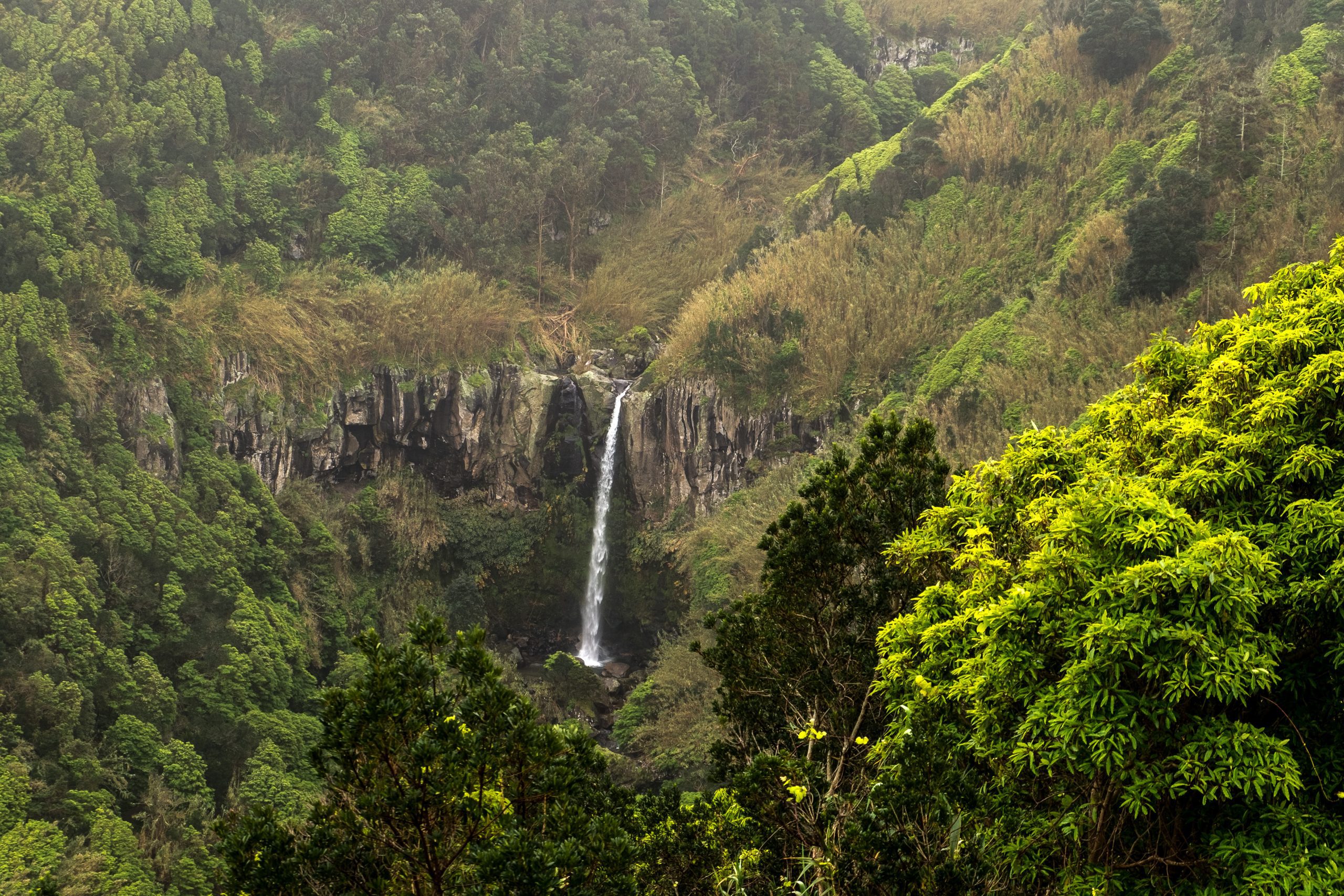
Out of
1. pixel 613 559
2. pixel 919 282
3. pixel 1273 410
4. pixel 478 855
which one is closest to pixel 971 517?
pixel 1273 410

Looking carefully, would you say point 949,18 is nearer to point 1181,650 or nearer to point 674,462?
point 674,462

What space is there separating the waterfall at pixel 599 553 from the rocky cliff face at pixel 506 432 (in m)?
0.31

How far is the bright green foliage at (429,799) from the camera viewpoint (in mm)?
5953

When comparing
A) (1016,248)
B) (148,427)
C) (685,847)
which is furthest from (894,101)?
(685,847)

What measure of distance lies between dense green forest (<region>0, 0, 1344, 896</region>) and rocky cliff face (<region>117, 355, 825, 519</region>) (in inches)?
11.2

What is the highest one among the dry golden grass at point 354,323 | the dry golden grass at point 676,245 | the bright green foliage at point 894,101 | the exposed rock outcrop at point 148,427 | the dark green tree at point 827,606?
the bright green foliage at point 894,101

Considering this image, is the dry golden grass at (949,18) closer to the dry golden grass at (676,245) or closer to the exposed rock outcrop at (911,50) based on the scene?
the exposed rock outcrop at (911,50)

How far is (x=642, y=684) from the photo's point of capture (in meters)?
24.9

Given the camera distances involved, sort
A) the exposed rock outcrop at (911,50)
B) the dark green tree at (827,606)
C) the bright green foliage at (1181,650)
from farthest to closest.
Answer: the exposed rock outcrop at (911,50), the dark green tree at (827,606), the bright green foliage at (1181,650)

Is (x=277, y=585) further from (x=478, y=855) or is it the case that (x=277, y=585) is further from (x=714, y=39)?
(x=714, y=39)

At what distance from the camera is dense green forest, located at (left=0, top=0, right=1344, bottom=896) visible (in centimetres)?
615

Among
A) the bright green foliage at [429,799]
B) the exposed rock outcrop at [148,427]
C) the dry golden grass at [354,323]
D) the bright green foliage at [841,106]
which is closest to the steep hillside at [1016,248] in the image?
the dry golden grass at [354,323]

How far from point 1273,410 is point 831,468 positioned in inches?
159

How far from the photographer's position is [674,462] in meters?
31.4
